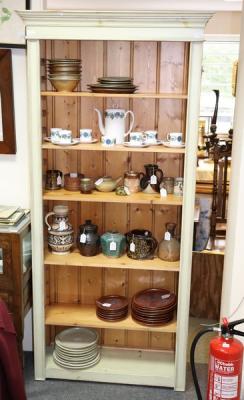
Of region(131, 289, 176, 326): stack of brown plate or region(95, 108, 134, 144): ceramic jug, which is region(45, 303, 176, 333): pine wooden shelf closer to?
region(131, 289, 176, 326): stack of brown plate

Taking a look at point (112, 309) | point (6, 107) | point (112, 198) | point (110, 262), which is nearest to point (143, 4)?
point (6, 107)

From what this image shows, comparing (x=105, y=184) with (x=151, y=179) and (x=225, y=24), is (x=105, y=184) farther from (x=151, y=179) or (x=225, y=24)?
(x=225, y=24)

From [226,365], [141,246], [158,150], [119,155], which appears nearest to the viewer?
[226,365]

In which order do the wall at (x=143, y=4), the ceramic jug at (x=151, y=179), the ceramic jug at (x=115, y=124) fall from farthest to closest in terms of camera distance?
the wall at (x=143, y=4), the ceramic jug at (x=151, y=179), the ceramic jug at (x=115, y=124)

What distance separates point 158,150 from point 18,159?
85cm

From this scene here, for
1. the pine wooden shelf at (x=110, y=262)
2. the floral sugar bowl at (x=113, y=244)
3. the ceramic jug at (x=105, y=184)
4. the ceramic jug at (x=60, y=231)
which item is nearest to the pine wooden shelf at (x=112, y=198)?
the ceramic jug at (x=105, y=184)

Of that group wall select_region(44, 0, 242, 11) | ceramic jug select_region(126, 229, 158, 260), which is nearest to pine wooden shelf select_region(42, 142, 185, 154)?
ceramic jug select_region(126, 229, 158, 260)

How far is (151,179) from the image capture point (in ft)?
8.81

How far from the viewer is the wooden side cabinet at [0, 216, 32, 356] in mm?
2482

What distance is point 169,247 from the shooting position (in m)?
2.69

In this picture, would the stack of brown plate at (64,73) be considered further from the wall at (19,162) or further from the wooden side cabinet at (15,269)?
the wooden side cabinet at (15,269)

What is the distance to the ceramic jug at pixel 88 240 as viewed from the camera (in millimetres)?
2707

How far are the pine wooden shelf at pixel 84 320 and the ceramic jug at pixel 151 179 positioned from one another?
752 mm

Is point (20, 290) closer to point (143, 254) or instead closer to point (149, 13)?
point (143, 254)
